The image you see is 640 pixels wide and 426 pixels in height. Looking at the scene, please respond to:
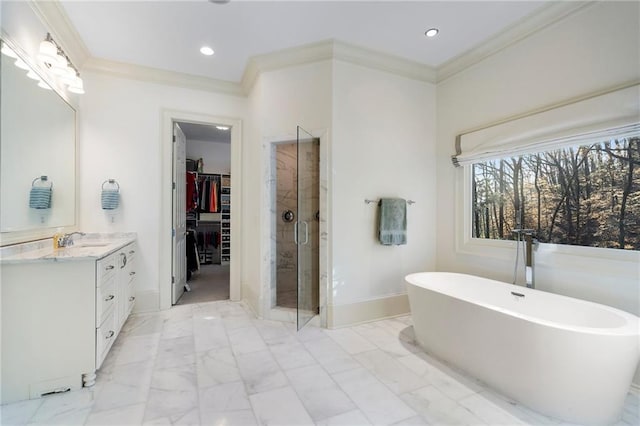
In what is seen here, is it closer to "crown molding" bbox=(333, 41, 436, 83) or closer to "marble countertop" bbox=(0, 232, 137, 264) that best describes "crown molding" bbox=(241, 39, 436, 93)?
"crown molding" bbox=(333, 41, 436, 83)

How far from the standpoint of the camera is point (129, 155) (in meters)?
3.30

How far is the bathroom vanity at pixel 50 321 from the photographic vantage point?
1770 millimetres

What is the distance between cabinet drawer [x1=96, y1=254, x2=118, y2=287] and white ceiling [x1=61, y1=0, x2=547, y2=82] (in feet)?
6.90

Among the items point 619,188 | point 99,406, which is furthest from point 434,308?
point 99,406

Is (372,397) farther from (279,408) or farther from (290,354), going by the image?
(290,354)

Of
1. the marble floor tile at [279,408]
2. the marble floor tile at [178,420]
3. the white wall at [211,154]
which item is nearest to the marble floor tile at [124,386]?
the marble floor tile at [178,420]

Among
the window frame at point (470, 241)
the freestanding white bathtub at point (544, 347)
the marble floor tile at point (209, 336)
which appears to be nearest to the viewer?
the freestanding white bathtub at point (544, 347)

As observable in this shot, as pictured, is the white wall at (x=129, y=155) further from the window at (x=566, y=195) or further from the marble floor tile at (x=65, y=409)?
the window at (x=566, y=195)

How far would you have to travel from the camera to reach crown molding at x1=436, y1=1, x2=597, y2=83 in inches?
90.2

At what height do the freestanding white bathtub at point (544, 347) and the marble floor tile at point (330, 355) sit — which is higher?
the freestanding white bathtub at point (544, 347)

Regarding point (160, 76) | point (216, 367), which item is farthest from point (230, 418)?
point (160, 76)

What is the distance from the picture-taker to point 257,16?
2.48m

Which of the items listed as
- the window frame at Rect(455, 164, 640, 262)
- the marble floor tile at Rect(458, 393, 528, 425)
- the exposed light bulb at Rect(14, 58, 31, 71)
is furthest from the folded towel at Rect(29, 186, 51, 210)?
the window frame at Rect(455, 164, 640, 262)

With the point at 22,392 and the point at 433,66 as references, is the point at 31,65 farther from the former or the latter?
the point at 433,66
